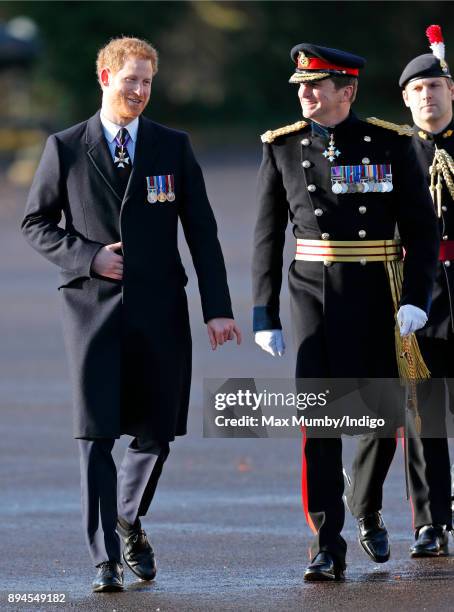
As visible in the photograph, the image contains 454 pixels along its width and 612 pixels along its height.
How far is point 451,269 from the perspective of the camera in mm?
7070

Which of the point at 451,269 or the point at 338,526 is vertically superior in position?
the point at 451,269

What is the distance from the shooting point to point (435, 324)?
23.1ft

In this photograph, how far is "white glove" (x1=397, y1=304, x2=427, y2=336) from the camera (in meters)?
6.34

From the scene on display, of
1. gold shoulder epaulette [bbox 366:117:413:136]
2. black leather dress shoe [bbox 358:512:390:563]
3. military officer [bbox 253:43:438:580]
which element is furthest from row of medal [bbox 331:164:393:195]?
black leather dress shoe [bbox 358:512:390:563]

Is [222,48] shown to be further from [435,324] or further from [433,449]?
[433,449]

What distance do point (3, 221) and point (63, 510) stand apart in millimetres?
18483

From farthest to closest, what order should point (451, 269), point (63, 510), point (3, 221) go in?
point (3, 221) < point (63, 510) < point (451, 269)

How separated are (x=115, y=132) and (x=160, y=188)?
0.27 metres

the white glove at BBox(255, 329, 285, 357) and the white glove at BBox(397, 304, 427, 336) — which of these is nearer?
the white glove at BBox(397, 304, 427, 336)

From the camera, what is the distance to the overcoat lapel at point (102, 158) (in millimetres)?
6348

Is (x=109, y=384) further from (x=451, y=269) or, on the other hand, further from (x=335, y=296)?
(x=451, y=269)

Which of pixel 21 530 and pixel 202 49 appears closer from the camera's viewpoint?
pixel 21 530

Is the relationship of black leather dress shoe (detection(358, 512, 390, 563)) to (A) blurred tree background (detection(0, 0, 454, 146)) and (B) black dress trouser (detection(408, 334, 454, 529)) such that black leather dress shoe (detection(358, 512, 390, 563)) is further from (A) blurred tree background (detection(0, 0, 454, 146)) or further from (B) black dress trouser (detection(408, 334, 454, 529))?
(A) blurred tree background (detection(0, 0, 454, 146))

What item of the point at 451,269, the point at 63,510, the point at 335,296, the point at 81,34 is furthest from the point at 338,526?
the point at 81,34
